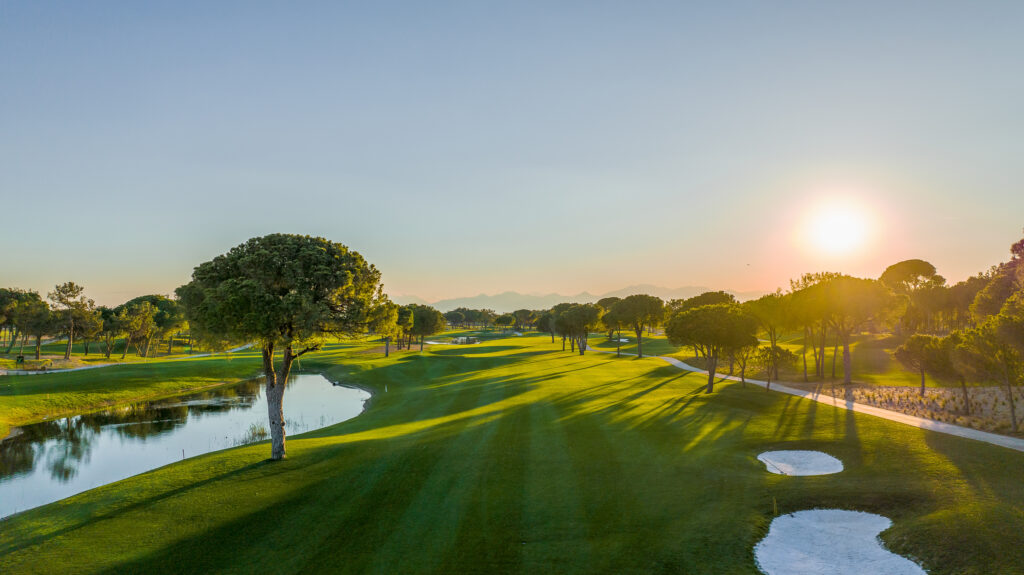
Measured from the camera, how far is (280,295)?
21.2 meters

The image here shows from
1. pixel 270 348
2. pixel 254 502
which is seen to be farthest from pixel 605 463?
pixel 270 348

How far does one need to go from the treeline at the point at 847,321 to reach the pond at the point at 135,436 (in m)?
34.2

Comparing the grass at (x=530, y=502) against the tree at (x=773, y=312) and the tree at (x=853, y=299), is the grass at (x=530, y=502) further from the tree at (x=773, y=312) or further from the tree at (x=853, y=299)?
the tree at (x=773, y=312)

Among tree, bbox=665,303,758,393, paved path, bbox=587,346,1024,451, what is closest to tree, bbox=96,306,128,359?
tree, bbox=665,303,758,393

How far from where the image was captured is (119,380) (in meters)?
54.8

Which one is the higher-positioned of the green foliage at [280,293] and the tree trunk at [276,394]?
the green foliage at [280,293]

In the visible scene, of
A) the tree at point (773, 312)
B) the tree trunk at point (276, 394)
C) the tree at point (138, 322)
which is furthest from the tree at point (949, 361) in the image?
the tree at point (138, 322)

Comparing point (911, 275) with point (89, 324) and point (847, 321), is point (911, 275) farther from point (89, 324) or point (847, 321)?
point (89, 324)

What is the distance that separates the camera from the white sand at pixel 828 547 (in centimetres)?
1203

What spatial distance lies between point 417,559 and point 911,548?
13278 millimetres

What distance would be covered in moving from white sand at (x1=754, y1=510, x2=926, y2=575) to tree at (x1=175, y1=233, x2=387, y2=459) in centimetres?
1785

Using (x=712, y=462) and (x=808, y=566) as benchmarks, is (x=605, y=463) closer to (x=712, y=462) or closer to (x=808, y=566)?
(x=712, y=462)

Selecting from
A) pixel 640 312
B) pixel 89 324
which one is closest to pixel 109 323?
pixel 89 324

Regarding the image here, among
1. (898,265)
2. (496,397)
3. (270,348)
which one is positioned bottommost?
(496,397)
